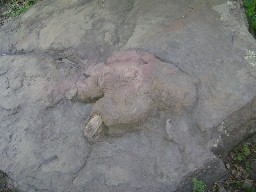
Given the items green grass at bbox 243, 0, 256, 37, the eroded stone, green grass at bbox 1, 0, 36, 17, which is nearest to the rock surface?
the eroded stone

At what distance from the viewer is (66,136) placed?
143 inches

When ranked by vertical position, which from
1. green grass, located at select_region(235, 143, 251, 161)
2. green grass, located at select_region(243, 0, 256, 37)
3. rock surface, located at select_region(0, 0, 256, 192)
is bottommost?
green grass, located at select_region(235, 143, 251, 161)

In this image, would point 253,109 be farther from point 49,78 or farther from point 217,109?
point 49,78

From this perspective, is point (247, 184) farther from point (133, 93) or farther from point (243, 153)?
point (133, 93)

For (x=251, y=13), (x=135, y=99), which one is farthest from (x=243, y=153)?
(x=251, y=13)

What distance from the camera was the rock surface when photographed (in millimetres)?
A: 3430

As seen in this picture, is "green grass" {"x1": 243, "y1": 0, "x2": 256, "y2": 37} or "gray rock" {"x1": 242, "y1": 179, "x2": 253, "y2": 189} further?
"green grass" {"x1": 243, "y1": 0, "x2": 256, "y2": 37}

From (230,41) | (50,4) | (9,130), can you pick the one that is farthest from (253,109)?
(50,4)

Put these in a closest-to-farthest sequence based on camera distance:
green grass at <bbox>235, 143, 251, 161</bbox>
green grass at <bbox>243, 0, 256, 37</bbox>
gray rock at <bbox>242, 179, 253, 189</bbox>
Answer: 1. gray rock at <bbox>242, 179, 253, 189</bbox>
2. green grass at <bbox>235, 143, 251, 161</bbox>
3. green grass at <bbox>243, 0, 256, 37</bbox>

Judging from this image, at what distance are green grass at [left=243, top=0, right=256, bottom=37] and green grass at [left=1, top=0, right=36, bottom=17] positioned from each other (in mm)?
2855

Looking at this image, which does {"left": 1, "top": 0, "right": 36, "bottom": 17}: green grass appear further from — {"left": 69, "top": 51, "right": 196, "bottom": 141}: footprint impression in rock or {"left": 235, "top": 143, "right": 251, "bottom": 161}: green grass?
{"left": 235, "top": 143, "right": 251, "bottom": 161}: green grass

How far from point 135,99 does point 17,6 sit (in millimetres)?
3038

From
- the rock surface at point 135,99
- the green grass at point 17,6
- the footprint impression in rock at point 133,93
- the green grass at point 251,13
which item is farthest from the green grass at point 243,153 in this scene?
the green grass at point 17,6

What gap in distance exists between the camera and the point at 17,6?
19.0 feet
